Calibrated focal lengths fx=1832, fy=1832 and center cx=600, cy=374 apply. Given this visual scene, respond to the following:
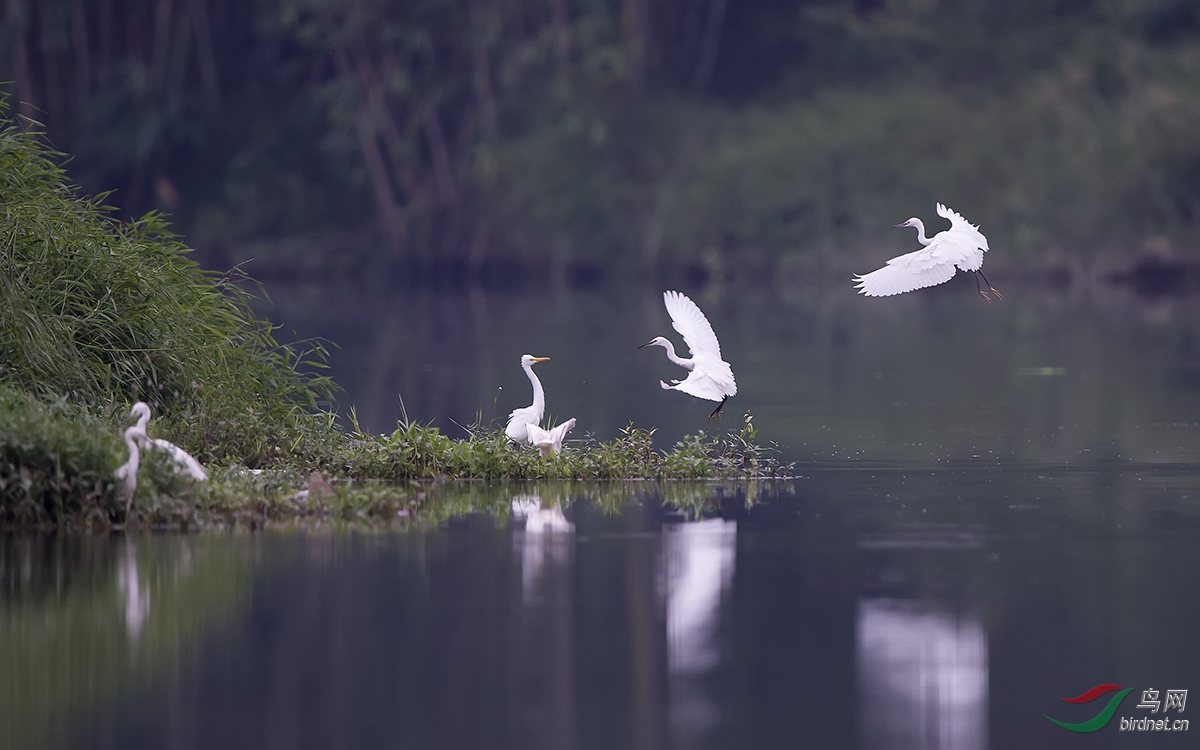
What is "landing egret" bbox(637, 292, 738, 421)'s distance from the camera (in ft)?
43.8

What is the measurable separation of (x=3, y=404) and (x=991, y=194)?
3424 cm

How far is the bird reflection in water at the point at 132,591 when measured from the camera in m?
8.22

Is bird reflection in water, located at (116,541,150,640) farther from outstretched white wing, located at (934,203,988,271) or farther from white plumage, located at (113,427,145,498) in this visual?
outstretched white wing, located at (934,203,988,271)

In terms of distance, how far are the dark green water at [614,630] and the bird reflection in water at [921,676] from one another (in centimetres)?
1

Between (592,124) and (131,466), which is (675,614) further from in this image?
(592,124)

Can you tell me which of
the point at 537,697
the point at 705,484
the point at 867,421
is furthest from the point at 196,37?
the point at 537,697

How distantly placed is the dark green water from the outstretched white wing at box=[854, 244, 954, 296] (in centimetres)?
240

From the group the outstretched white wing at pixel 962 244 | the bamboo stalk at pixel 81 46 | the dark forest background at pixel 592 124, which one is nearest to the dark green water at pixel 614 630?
the outstretched white wing at pixel 962 244

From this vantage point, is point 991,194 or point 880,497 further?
point 991,194

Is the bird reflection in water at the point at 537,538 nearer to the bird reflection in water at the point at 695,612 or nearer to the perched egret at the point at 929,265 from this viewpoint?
the bird reflection in water at the point at 695,612

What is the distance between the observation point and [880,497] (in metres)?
12.0

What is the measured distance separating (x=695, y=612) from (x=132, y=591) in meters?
2.72

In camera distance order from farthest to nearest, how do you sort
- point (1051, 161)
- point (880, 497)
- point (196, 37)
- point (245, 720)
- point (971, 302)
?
point (196, 37), point (1051, 161), point (971, 302), point (880, 497), point (245, 720)

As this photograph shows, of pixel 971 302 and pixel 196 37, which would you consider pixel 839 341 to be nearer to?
pixel 971 302
